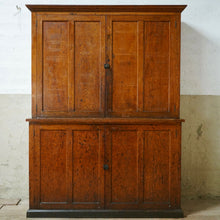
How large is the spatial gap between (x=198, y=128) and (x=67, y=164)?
186cm

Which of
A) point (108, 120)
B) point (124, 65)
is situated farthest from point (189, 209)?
point (124, 65)

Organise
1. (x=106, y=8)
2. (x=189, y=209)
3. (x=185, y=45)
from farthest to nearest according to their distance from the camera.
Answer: (x=185, y=45), (x=189, y=209), (x=106, y=8)

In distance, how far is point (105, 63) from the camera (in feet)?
9.00

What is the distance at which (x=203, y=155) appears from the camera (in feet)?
11.1

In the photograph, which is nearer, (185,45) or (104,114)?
(104,114)

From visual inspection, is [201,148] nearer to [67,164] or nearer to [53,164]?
[67,164]

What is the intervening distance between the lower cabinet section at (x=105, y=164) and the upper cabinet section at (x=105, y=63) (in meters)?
0.22

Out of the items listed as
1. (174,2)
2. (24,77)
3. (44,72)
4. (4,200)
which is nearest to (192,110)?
(174,2)

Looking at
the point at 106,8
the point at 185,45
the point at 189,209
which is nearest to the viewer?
the point at 106,8

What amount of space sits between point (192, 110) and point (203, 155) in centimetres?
65

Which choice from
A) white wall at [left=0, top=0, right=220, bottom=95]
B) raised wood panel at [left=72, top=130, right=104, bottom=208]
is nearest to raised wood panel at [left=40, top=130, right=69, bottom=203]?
raised wood panel at [left=72, top=130, right=104, bottom=208]

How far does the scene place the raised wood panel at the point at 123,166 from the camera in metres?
2.74

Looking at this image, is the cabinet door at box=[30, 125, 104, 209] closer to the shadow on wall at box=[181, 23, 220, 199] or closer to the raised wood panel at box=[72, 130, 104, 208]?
the raised wood panel at box=[72, 130, 104, 208]

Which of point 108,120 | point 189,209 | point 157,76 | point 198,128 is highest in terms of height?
point 157,76
